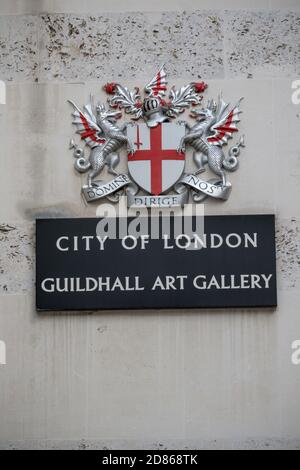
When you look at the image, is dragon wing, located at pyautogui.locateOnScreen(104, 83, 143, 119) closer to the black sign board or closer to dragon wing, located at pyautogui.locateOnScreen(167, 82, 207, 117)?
dragon wing, located at pyautogui.locateOnScreen(167, 82, 207, 117)

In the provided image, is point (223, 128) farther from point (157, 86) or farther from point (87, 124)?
point (87, 124)

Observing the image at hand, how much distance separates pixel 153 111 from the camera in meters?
9.02

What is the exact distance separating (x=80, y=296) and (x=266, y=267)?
1.58 meters

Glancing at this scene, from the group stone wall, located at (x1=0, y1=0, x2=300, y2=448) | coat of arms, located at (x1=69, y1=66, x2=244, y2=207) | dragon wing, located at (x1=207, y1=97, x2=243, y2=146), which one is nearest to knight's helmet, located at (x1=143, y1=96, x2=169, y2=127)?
coat of arms, located at (x1=69, y1=66, x2=244, y2=207)

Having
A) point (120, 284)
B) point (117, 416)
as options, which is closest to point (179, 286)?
point (120, 284)

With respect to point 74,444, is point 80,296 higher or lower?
higher

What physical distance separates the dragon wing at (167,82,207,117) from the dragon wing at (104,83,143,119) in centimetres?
28

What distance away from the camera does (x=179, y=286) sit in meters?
8.79

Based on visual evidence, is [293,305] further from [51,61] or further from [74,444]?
[51,61]

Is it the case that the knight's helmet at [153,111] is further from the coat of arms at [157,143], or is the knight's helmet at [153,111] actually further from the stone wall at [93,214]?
the stone wall at [93,214]

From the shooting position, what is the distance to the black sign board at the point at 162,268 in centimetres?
877

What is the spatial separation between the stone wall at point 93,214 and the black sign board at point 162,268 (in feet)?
0.37

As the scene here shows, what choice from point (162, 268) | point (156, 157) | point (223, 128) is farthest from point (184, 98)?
point (162, 268)

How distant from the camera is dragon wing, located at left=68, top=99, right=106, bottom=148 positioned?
908cm
